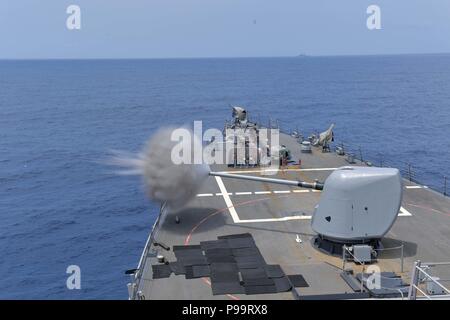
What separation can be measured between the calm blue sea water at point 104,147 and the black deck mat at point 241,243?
11250 millimetres

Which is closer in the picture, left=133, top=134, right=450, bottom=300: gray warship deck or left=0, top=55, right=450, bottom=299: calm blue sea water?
left=133, top=134, right=450, bottom=300: gray warship deck

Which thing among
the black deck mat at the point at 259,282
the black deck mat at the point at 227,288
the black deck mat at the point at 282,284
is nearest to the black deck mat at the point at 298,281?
the black deck mat at the point at 282,284

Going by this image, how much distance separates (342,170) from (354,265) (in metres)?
3.97

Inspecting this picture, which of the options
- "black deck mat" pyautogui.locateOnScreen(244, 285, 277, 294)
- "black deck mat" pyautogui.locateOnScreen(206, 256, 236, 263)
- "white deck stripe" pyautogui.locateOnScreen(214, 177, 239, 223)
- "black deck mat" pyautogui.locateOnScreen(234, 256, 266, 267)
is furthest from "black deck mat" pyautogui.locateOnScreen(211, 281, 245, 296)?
"white deck stripe" pyautogui.locateOnScreen(214, 177, 239, 223)

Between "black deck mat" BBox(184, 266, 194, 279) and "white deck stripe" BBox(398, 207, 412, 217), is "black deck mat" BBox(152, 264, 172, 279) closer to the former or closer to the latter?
"black deck mat" BBox(184, 266, 194, 279)

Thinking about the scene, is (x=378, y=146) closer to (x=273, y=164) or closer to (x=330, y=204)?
(x=273, y=164)

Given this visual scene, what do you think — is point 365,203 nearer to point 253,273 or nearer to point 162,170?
point 253,273

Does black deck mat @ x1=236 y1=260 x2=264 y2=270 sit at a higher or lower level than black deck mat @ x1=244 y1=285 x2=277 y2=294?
higher

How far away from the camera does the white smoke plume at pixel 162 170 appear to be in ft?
74.1

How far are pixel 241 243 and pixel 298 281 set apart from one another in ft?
14.6

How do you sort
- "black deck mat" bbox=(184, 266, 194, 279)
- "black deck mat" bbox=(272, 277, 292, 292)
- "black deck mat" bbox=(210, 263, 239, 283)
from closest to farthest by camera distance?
1. "black deck mat" bbox=(272, 277, 292, 292)
2. "black deck mat" bbox=(210, 263, 239, 283)
3. "black deck mat" bbox=(184, 266, 194, 279)

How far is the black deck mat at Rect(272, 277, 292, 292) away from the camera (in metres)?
17.6

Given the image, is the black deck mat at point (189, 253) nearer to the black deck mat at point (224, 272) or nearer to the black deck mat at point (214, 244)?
the black deck mat at point (214, 244)

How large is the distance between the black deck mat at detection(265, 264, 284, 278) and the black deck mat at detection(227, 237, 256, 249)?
7.71 ft
